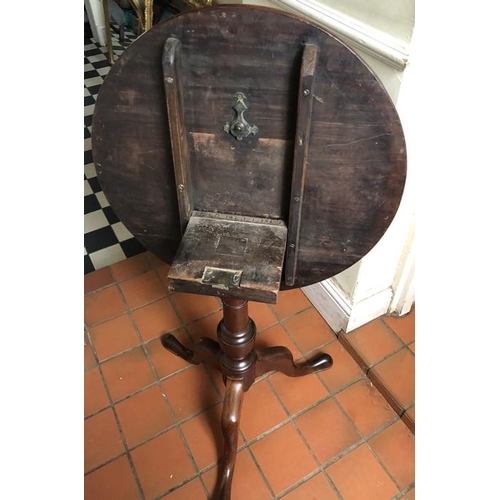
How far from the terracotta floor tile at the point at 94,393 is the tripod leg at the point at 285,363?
0.65 m

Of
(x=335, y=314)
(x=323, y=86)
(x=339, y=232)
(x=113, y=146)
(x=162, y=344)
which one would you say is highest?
(x=323, y=86)

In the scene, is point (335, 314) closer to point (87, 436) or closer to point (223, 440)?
point (223, 440)

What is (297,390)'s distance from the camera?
187cm

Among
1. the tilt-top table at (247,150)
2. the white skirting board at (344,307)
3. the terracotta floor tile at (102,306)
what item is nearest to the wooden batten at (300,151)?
the tilt-top table at (247,150)

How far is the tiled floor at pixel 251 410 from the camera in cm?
162

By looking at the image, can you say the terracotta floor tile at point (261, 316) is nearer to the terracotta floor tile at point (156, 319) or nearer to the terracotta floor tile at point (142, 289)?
the terracotta floor tile at point (156, 319)

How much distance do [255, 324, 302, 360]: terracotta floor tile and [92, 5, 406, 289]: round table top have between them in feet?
2.41

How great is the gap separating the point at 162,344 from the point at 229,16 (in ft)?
4.78

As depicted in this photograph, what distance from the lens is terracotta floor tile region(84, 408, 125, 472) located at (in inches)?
65.7

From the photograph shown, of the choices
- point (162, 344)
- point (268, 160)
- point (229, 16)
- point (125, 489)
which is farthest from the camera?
point (162, 344)

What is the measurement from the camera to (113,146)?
3.93 ft

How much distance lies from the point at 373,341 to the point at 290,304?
1.40ft

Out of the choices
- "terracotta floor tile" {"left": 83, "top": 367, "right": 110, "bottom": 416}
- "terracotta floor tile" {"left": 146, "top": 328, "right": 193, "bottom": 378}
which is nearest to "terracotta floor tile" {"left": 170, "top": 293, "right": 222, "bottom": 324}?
"terracotta floor tile" {"left": 146, "top": 328, "right": 193, "bottom": 378}

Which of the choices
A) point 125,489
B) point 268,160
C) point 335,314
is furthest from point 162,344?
point 268,160
